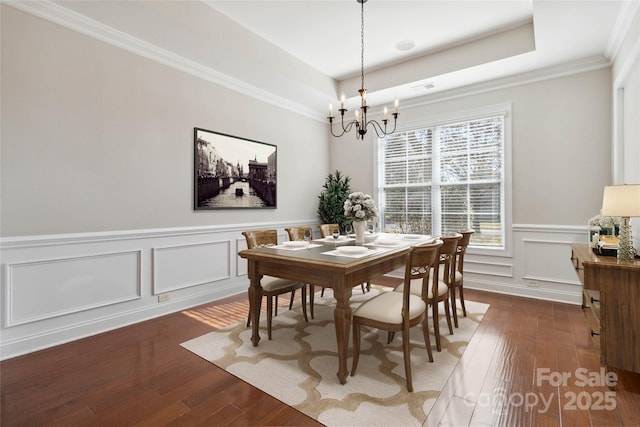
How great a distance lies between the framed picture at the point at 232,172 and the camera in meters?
3.89

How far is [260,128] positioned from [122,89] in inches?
74.1

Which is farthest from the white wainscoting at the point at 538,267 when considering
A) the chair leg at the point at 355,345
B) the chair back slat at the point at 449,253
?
the chair leg at the point at 355,345

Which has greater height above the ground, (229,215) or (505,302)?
(229,215)

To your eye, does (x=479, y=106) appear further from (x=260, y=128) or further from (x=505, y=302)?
(x=260, y=128)

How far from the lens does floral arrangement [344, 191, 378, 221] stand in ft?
9.52

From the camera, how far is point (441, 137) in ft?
15.9

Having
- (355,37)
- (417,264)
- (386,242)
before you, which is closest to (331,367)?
(417,264)

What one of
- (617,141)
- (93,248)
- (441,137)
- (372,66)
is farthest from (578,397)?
(372,66)

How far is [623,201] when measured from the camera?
6.78 ft

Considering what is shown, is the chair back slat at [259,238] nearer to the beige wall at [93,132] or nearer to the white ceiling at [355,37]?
the beige wall at [93,132]

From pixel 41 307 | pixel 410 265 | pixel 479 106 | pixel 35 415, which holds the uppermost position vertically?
pixel 479 106

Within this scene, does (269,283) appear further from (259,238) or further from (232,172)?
(232,172)

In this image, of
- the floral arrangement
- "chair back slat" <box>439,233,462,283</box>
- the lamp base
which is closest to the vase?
the floral arrangement

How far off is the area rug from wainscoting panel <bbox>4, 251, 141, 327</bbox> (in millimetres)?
1032
